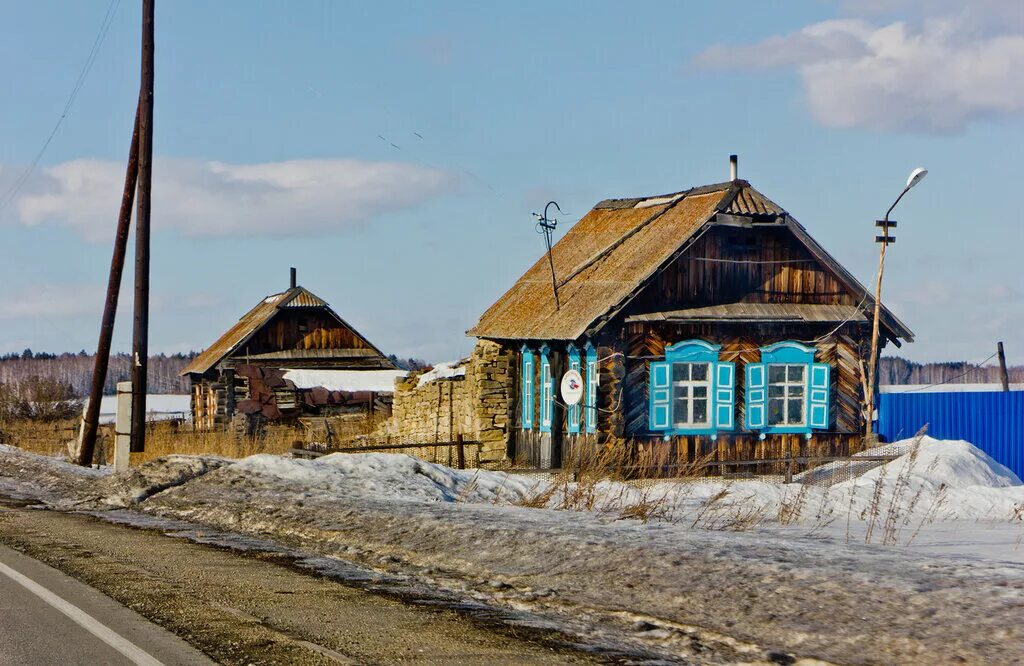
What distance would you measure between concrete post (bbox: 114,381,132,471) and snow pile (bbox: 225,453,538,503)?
408 centimetres

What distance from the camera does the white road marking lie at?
23.4 ft

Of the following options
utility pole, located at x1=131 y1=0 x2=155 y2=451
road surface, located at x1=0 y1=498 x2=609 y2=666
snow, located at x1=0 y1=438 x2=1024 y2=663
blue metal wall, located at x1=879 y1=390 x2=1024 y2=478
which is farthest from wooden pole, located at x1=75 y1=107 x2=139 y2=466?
blue metal wall, located at x1=879 y1=390 x2=1024 y2=478

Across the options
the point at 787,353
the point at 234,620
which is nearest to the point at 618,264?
the point at 787,353

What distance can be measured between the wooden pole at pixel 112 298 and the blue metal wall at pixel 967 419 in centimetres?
1678

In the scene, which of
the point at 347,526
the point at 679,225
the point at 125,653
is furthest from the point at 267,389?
the point at 125,653

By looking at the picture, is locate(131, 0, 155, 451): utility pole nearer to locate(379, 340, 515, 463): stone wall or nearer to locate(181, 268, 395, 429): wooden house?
locate(379, 340, 515, 463): stone wall

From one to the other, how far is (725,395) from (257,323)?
25580 mm

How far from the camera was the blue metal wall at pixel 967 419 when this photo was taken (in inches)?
1072

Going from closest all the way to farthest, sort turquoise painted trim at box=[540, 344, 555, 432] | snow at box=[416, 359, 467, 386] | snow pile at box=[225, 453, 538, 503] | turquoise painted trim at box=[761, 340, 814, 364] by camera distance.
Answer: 1. snow pile at box=[225, 453, 538, 503]
2. turquoise painted trim at box=[761, 340, 814, 364]
3. turquoise painted trim at box=[540, 344, 555, 432]
4. snow at box=[416, 359, 467, 386]

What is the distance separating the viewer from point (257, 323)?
1881 inches

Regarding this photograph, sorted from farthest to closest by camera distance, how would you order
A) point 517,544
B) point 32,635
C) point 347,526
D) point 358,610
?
point 347,526, point 517,544, point 358,610, point 32,635

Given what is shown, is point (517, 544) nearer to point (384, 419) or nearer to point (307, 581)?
point (307, 581)

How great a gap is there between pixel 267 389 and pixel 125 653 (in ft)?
123

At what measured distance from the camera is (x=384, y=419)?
1681 inches
